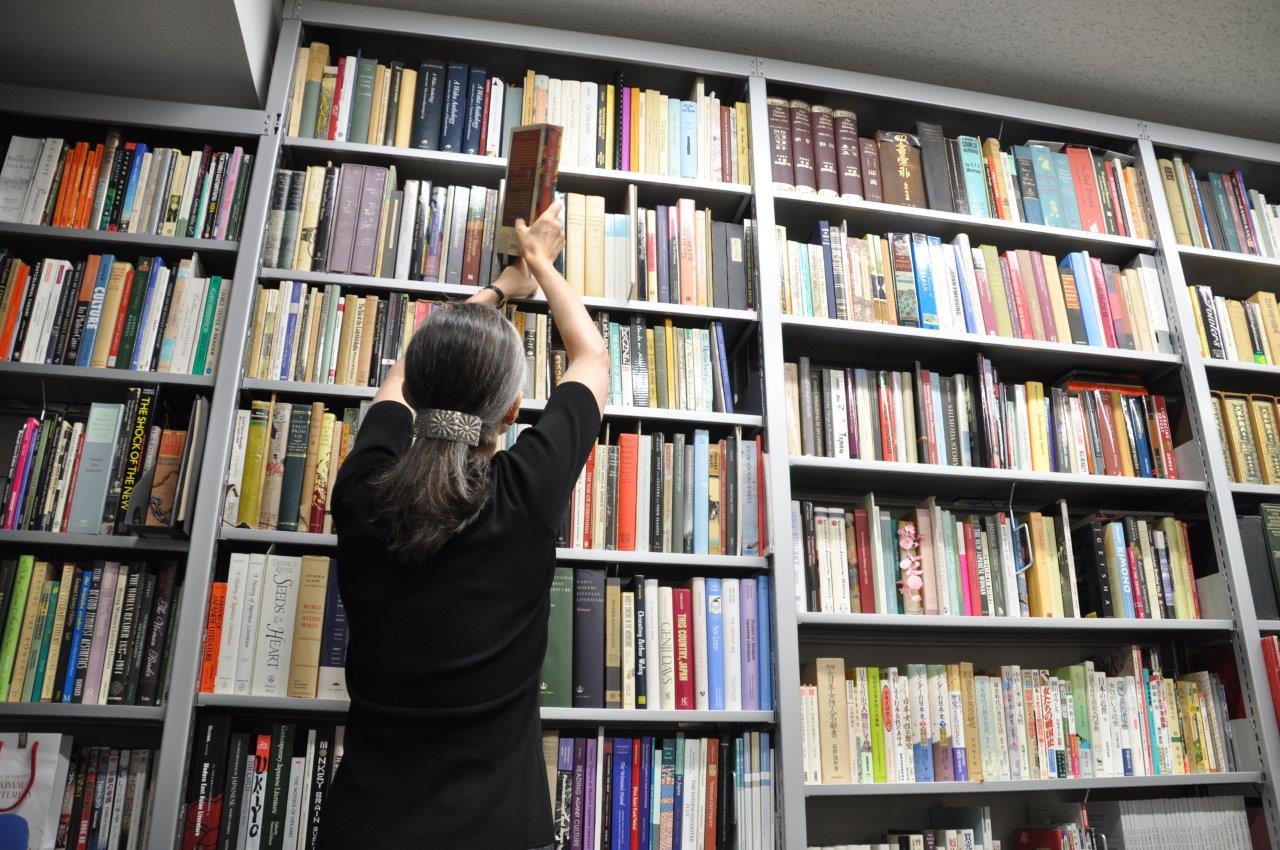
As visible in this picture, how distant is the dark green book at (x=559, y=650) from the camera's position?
72.6 inches

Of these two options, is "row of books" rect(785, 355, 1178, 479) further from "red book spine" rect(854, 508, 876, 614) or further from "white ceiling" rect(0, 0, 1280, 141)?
"white ceiling" rect(0, 0, 1280, 141)

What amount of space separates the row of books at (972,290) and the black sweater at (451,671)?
4.16ft

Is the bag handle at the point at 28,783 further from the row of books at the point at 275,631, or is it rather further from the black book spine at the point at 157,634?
the row of books at the point at 275,631

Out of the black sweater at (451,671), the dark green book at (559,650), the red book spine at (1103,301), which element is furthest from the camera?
the red book spine at (1103,301)

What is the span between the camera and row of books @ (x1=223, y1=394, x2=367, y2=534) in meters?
1.89

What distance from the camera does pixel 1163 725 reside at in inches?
84.7

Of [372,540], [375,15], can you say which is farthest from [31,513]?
[375,15]

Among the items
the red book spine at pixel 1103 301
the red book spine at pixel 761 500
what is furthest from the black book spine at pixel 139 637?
the red book spine at pixel 1103 301

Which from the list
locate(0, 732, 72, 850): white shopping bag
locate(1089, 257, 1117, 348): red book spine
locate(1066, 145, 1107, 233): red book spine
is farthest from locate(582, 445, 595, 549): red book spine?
locate(1066, 145, 1107, 233): red book spine

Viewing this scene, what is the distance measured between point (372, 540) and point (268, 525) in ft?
2.66

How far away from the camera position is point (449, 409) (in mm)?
1247

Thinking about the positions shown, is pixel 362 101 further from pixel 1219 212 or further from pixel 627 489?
pixel 1219 212

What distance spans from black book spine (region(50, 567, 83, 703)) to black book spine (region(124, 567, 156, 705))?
11 centimetres

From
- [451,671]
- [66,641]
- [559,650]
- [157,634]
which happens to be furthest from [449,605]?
[66,641]
